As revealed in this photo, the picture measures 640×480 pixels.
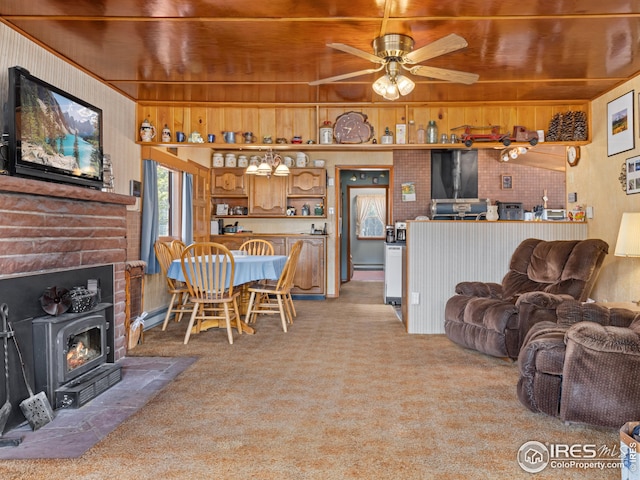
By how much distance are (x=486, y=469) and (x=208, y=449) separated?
1221mm

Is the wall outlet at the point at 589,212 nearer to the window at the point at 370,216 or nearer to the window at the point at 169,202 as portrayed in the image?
the window at the point at 169,202

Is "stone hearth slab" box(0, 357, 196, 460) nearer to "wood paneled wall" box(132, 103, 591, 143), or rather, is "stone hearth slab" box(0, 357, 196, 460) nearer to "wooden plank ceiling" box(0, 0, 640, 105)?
"wooden plank ceiling" box(0, 0, 640, 105)

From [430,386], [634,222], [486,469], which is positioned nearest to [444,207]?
[634,222]

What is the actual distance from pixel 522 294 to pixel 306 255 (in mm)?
4041

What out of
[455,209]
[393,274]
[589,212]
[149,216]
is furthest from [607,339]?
[455,209]

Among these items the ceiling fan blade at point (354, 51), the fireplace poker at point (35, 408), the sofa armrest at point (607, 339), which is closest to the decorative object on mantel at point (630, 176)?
the sofa armrest at point (607, 339)

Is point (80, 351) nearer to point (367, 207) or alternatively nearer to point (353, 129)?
point (353, 129)

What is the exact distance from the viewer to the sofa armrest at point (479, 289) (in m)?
4.44

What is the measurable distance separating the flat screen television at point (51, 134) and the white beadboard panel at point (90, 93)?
26 centimetres

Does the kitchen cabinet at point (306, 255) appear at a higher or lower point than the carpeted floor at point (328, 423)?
higher

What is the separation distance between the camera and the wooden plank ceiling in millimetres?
2902

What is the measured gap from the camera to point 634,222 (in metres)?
3.30

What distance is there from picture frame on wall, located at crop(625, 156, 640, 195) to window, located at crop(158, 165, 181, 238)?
4.87m

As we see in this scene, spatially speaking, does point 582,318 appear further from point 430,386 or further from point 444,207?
point 444,207
